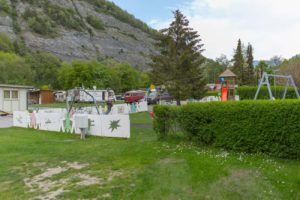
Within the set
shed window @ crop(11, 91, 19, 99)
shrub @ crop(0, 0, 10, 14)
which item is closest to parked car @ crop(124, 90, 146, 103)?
shed window @ crop(11, 91, 19, 99)

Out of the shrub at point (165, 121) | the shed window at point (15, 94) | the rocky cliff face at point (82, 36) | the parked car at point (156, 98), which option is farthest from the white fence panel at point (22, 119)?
the rocky cliff face at point (82, 36)

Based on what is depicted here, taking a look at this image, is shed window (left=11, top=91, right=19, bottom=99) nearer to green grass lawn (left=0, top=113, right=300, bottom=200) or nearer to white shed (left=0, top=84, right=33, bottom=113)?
white shed (left=0, top=84, right=33, bottom=113)

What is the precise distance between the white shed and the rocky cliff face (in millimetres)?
69746

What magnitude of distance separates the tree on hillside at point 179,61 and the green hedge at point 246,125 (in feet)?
58.8

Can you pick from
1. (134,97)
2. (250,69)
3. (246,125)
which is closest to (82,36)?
(250,69)

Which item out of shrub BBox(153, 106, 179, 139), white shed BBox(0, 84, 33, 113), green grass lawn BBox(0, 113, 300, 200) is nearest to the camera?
green grass lawn BBox(0, 113, 300, 200)

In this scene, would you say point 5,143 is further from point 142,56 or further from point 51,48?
point 142,56

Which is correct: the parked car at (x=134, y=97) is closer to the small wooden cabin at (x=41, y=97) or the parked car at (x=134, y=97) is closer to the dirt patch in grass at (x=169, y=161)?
the small wooden cabin at (x=41, y=97)

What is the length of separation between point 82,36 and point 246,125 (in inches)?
5396

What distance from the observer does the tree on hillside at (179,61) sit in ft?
91.6

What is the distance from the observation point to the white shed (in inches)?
1135

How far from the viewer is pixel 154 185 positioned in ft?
A: 19.8

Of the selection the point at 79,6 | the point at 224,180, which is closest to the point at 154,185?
the point at 224,180

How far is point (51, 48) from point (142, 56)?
131 feet
